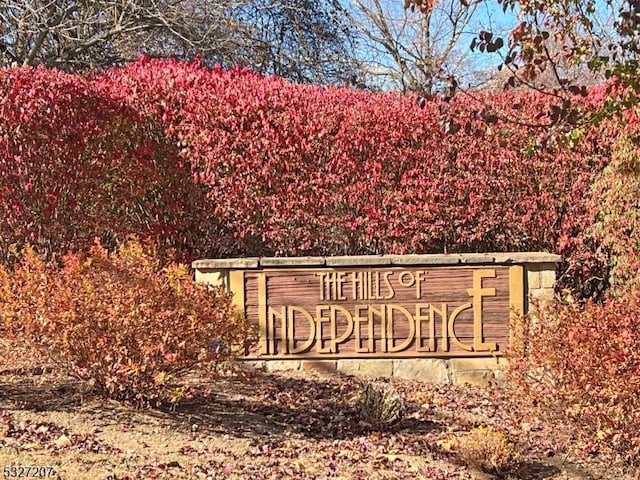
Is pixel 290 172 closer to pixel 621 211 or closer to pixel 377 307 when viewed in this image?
pixel 377 307

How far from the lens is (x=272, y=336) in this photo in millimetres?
5422

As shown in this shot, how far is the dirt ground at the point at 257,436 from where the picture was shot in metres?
3.66

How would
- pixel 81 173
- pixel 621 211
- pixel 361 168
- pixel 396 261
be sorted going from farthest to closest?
1. pixel 361 168
2. pixel 621 211
3. pixel 81 173
4. pixel 396 261

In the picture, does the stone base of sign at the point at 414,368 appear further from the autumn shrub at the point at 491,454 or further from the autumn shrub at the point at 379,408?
the autumn shrub at the point at 491,454

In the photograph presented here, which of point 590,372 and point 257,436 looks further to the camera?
point 257,436

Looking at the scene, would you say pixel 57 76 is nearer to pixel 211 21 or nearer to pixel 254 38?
pixel 211 21

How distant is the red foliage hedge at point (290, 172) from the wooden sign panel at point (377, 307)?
89 cm

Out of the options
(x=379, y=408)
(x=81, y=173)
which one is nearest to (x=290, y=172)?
(x=81, y=173)

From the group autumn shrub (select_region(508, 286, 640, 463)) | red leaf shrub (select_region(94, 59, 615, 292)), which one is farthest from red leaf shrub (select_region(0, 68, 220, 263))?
autumn shrub (select_region(508, 286, 640, 463))

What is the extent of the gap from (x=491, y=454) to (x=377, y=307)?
6.03 feet

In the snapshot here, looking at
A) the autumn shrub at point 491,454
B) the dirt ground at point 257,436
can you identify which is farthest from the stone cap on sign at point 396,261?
the autumn shrub at point 491,454

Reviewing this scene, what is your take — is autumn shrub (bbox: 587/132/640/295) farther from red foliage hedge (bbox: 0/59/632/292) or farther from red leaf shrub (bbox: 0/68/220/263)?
red leaf shrub (bbox: 0/68/220/263)

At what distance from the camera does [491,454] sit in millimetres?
3783

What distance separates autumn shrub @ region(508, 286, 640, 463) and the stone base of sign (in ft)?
3.66
